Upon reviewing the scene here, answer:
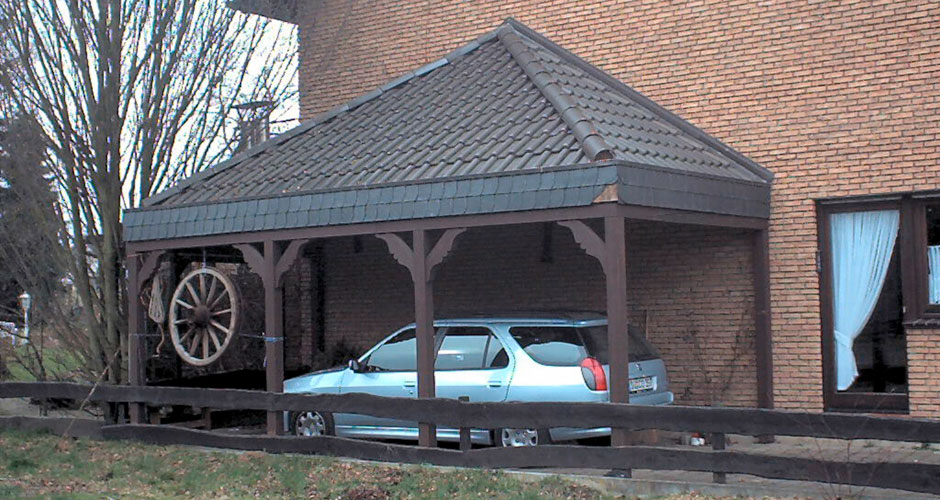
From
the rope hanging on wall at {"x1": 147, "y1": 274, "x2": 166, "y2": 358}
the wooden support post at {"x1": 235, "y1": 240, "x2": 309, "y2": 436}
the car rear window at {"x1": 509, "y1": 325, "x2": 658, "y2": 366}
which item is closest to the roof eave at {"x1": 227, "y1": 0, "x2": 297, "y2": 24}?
the rope hanging on wall at {"x1": 147, "y1": 274, "x2": 166, "y2": 358}

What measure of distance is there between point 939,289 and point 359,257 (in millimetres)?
8239

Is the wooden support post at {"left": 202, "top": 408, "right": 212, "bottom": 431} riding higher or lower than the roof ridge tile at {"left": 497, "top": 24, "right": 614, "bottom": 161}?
lower

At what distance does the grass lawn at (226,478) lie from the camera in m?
9.87

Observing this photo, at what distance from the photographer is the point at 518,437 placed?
1144 centimetres

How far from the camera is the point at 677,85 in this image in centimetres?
1413

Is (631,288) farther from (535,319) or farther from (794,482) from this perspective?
(794,482)

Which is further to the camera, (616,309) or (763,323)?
(763,323)

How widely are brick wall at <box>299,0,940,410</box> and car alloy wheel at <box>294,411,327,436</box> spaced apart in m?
5.43

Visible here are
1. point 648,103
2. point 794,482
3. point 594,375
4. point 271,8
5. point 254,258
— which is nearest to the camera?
point 794,482

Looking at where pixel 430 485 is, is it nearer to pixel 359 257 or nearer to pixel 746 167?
pixel 746 167

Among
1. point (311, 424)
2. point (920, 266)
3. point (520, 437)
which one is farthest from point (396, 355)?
point (920, 266)

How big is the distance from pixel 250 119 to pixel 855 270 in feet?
29.0

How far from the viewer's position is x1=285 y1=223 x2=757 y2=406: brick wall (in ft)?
44.6

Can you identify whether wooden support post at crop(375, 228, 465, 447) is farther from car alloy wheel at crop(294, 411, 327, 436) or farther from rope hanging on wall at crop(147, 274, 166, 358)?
rope hanging on wall at crop(147, 274, 166, 358)
